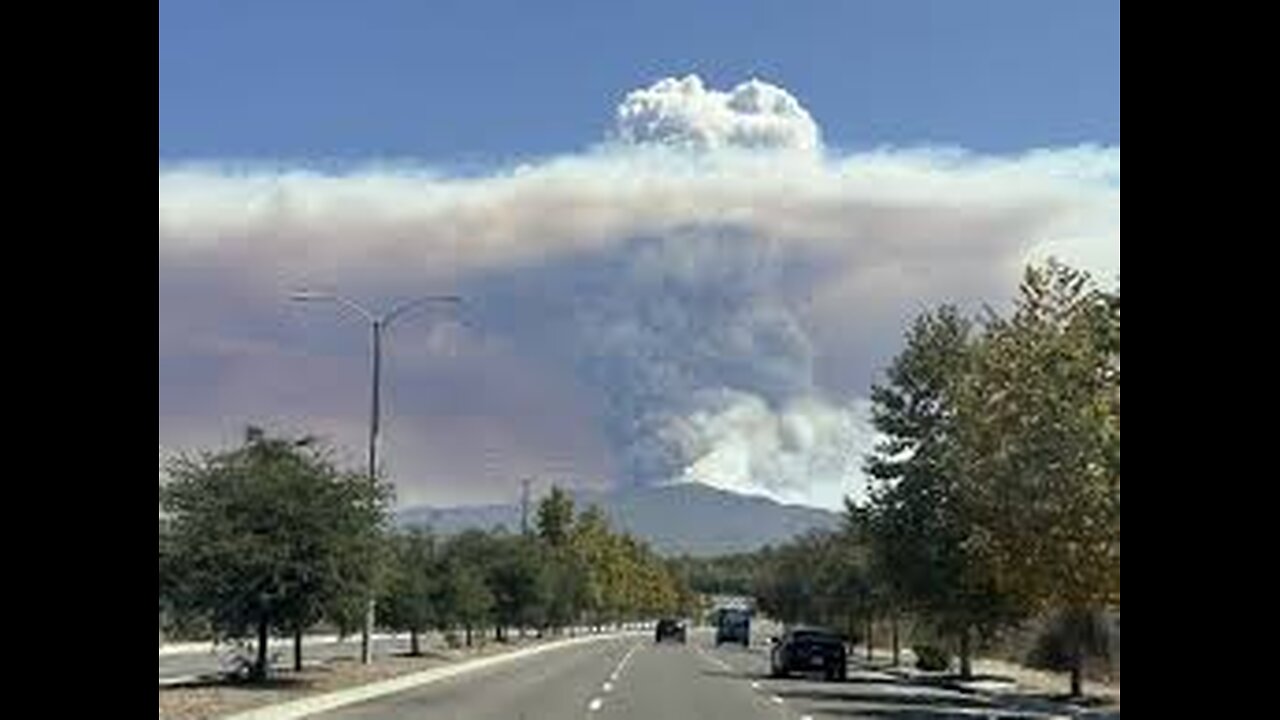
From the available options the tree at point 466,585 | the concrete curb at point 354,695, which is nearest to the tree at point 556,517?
the tree at point 466,585

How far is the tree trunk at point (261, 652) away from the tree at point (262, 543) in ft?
0.07

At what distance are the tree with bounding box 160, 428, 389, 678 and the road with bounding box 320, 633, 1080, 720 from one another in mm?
3042

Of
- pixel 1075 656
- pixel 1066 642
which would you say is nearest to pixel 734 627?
pixel 1066 642

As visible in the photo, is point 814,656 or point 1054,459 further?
point 814,656

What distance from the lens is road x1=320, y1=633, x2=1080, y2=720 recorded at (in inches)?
1444

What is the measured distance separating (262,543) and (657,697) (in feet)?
29.1

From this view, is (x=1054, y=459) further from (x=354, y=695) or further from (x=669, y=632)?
(x=669, y=632)

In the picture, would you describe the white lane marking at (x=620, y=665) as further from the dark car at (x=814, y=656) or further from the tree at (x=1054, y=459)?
the tree at (x=1054, y=459)

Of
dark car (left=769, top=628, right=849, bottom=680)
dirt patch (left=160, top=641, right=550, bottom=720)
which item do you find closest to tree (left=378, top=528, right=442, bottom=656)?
dirt patch (left=160, top=641, right=550, bottom=720)

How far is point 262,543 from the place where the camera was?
42875 millimetres
